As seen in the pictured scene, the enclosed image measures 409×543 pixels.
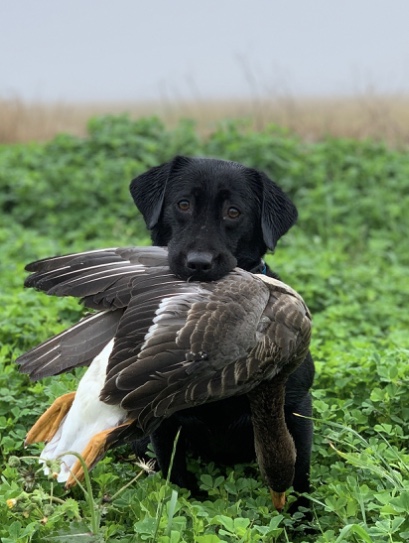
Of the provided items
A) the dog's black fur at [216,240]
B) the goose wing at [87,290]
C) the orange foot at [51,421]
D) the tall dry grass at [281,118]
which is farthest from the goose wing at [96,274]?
Answer: the tall dry grass at [281,118]

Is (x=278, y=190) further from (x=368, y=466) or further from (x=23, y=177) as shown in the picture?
(x=23, y=177)

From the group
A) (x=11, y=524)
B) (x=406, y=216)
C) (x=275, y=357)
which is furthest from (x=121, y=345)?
(x=406, y=216)

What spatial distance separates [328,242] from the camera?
Result: 324 inches

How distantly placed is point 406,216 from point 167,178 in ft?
17.3

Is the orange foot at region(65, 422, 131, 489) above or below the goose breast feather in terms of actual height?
below

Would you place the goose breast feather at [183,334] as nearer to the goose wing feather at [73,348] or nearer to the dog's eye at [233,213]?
the goose wing feather at [73,348]

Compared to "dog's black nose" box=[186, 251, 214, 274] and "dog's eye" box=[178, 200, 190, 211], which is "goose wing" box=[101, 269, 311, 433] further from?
"dog's eye" box=[178, 200, 190, 211]

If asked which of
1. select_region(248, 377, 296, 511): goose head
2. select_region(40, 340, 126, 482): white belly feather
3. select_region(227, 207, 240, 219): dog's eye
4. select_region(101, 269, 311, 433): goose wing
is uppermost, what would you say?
select_region(227, 207, 240, 219): dog's eye

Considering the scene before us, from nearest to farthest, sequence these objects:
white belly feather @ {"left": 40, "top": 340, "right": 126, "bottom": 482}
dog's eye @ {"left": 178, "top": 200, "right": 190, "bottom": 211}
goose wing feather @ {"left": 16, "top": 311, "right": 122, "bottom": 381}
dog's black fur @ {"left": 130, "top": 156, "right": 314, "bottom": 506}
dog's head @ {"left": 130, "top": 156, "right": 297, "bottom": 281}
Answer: white belly feather @ {"left": 40, "top": 340, "right": 126, "bottom": 482} < goose wing feather @ {"left": 16, "top": 311, "right": 122, "bottom": 381} < dog's black fur @ {"left": 130, "top": 156, "right": 314, "bottom": 506} < dog's head @ {"left": 130, "top": 156, "right": 297, "bottom": 281} < dog's eye @ {"left": 178, "top": 200, "right": 190, "bottom": 211}

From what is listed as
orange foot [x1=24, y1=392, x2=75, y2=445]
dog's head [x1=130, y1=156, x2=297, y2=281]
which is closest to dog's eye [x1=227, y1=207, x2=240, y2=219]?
dog's head [x1=130, y1=156, x2=297, y2=281]

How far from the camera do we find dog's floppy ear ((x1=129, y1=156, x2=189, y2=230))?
392 centimetres

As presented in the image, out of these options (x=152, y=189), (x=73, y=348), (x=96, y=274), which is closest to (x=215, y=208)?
(x=152, y=189)

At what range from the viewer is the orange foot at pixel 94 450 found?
2.74 meters

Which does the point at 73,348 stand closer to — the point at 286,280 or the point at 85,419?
the point at 85,419
